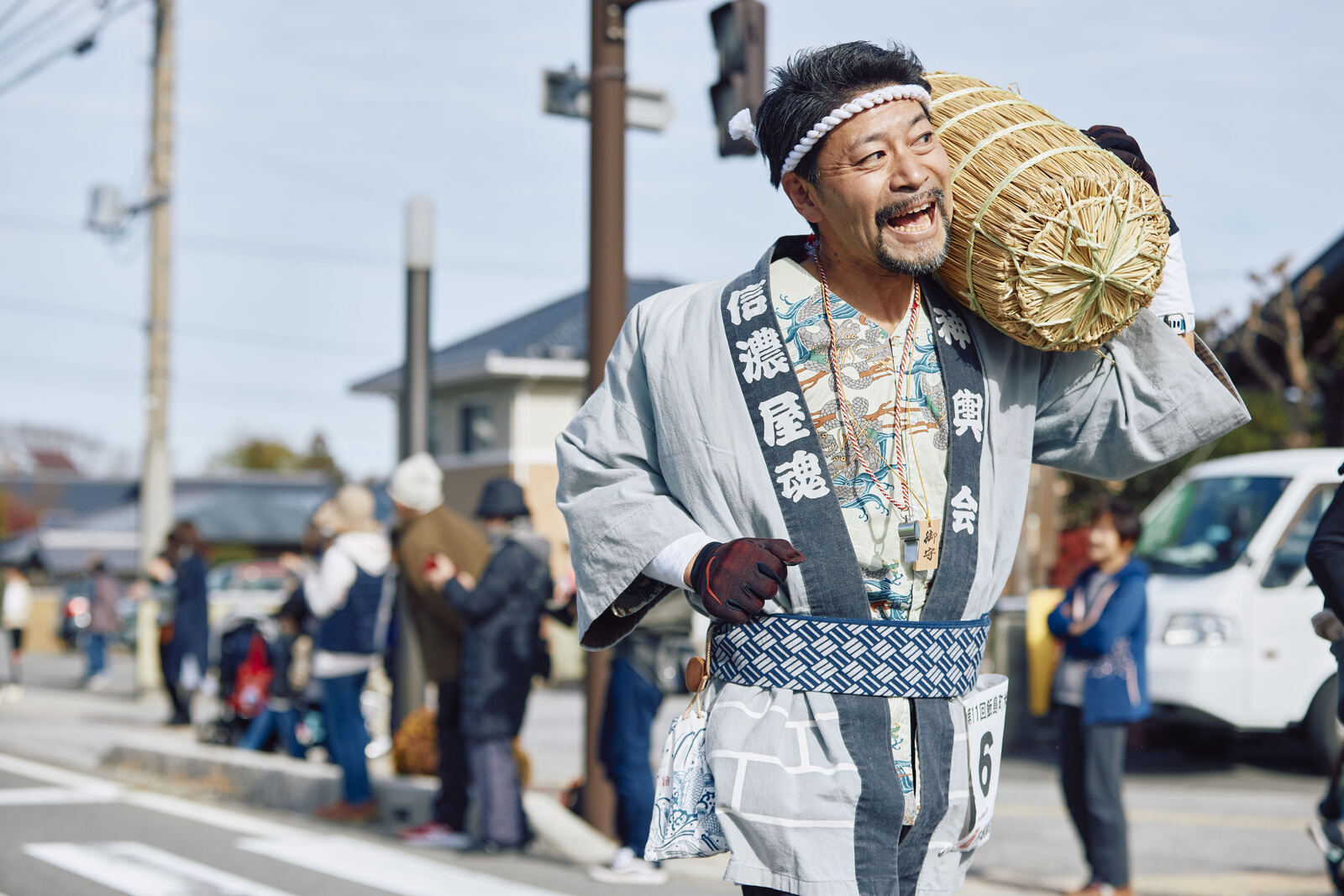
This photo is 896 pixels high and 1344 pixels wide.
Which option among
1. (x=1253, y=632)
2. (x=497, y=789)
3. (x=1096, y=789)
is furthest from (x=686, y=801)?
(x=1253, y=632)

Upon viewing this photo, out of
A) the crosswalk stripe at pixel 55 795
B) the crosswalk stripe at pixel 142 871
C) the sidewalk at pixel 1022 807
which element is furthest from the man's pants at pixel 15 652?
the crosswalk stripe at pixel 142 871

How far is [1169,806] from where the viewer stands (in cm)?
805

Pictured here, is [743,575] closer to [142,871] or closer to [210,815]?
[142,871]

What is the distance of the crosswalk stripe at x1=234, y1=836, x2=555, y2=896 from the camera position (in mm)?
6020

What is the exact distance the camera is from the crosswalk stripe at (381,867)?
602 centimetres

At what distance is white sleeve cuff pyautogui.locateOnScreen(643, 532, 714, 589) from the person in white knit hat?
15.9 ft

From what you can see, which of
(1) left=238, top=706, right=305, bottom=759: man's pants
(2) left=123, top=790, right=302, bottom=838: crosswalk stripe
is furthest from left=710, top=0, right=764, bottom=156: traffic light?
(1) left=238, top=706, right=305, bottom=759: man's pants

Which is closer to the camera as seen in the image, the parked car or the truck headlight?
the truck headlight

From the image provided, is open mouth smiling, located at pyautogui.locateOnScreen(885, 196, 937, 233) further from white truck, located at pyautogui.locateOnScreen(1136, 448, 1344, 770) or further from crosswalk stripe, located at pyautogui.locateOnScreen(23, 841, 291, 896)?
white truck, located at pyautogui.locateOnScreen(1136, 448, 1344, 770)

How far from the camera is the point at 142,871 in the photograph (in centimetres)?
638

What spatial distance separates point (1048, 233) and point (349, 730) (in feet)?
19.5

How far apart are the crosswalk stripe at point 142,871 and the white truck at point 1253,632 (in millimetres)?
5402

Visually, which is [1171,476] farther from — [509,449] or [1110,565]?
[509,449]

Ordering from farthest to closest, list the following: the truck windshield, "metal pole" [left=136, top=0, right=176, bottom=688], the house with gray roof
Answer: the house with gray roof, "metal pole" [left=136, top=0, right=176, bottom=688], the truck windshield
